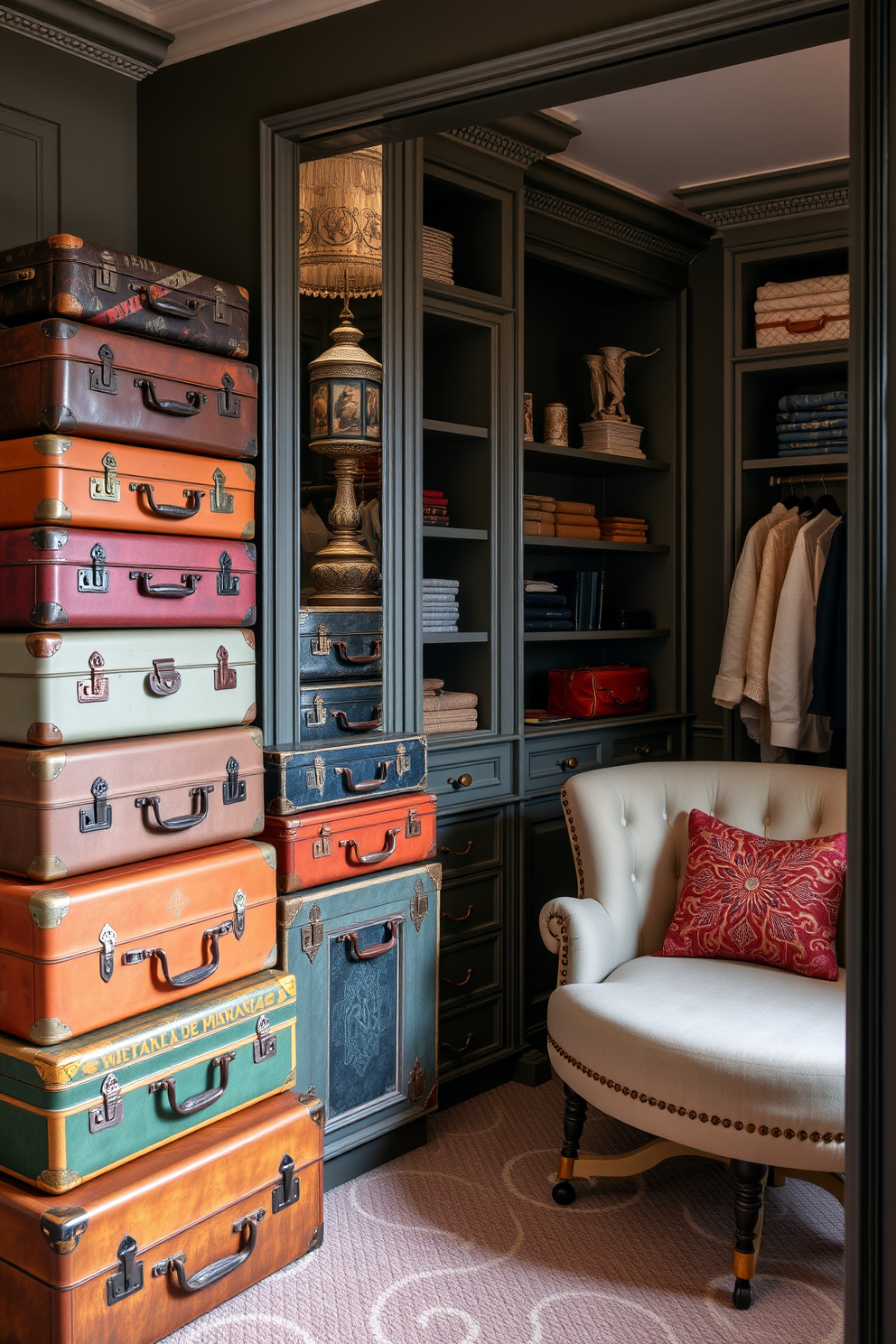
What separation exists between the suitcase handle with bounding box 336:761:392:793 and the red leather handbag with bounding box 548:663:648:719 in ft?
4.40

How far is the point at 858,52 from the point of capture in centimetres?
129

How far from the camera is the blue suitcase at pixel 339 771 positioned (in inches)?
98.3

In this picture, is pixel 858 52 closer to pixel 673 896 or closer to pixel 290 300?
pixel 290 300

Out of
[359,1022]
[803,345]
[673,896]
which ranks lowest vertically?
[359,1022]

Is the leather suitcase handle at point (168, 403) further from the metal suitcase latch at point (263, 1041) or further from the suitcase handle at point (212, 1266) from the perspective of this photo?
the suitcase handle at point (212, 1266)

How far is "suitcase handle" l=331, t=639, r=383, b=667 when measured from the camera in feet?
8.88

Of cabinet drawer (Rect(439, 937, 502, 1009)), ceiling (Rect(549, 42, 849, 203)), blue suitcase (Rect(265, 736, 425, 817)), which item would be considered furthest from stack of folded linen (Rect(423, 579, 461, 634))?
ceiling (Rect(549, 42, 849, 203))

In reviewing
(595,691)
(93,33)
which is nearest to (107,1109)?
(93,33)

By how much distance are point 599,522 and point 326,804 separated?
6.78 feet

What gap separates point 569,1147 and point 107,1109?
1147mm

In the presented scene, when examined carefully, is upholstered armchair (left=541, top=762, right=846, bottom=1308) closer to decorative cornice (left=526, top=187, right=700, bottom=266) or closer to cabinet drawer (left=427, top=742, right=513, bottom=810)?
cabinet drawer (left=427, top=742, right=513, bottom=810)

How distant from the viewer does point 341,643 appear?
2.71 meters

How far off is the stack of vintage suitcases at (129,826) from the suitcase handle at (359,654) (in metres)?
0.37


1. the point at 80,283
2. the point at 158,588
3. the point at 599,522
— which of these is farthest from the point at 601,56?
the point at 599,522
